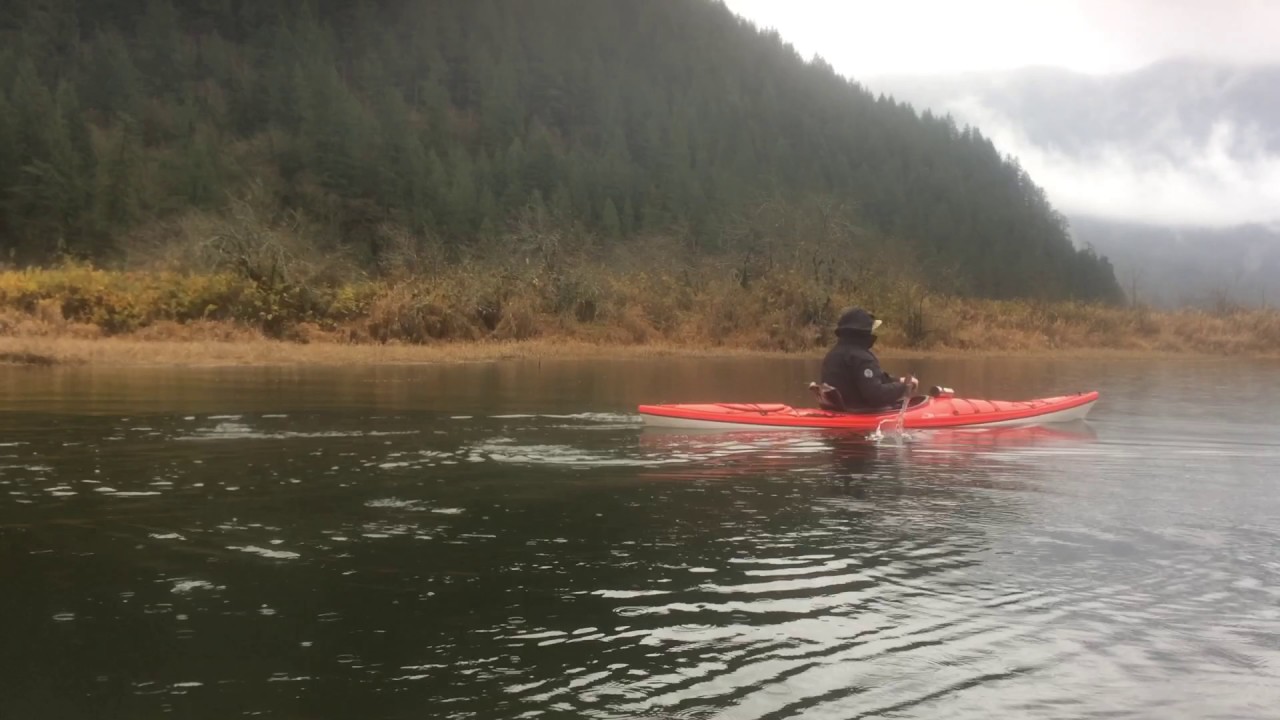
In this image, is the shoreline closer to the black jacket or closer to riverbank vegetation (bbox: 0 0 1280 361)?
riverbank vegetation (bbox: 0 0 1280 361)

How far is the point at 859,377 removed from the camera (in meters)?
14.2

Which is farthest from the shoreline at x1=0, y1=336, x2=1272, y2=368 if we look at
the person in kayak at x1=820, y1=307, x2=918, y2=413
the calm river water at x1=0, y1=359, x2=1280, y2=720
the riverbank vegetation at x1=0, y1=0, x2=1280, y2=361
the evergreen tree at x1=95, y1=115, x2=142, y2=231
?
the evergreen tree at x1=95, y1=115, x2=142, y2=231

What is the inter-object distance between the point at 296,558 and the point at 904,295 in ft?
116

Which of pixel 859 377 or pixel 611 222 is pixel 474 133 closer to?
pixel 611 222

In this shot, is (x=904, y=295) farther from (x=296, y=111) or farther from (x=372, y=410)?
(x=296, y=111)

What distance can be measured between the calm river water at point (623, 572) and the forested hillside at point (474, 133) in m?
46.6

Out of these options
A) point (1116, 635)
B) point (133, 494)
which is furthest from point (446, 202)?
point (1116, 635)

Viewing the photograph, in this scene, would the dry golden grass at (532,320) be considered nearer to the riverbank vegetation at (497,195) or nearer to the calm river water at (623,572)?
the riverbank vegetation at (497,195)

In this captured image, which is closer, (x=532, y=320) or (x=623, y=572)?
(x=623, y=572)

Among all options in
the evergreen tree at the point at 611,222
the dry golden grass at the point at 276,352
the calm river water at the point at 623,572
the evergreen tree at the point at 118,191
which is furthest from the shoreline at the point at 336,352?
the evergreen tree at the point at 611,222

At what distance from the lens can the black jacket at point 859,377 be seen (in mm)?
14102

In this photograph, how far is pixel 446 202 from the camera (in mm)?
69375

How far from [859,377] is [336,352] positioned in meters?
18.6

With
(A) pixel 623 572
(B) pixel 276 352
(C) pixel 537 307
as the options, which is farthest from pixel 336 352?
(A) pixel 623 572
